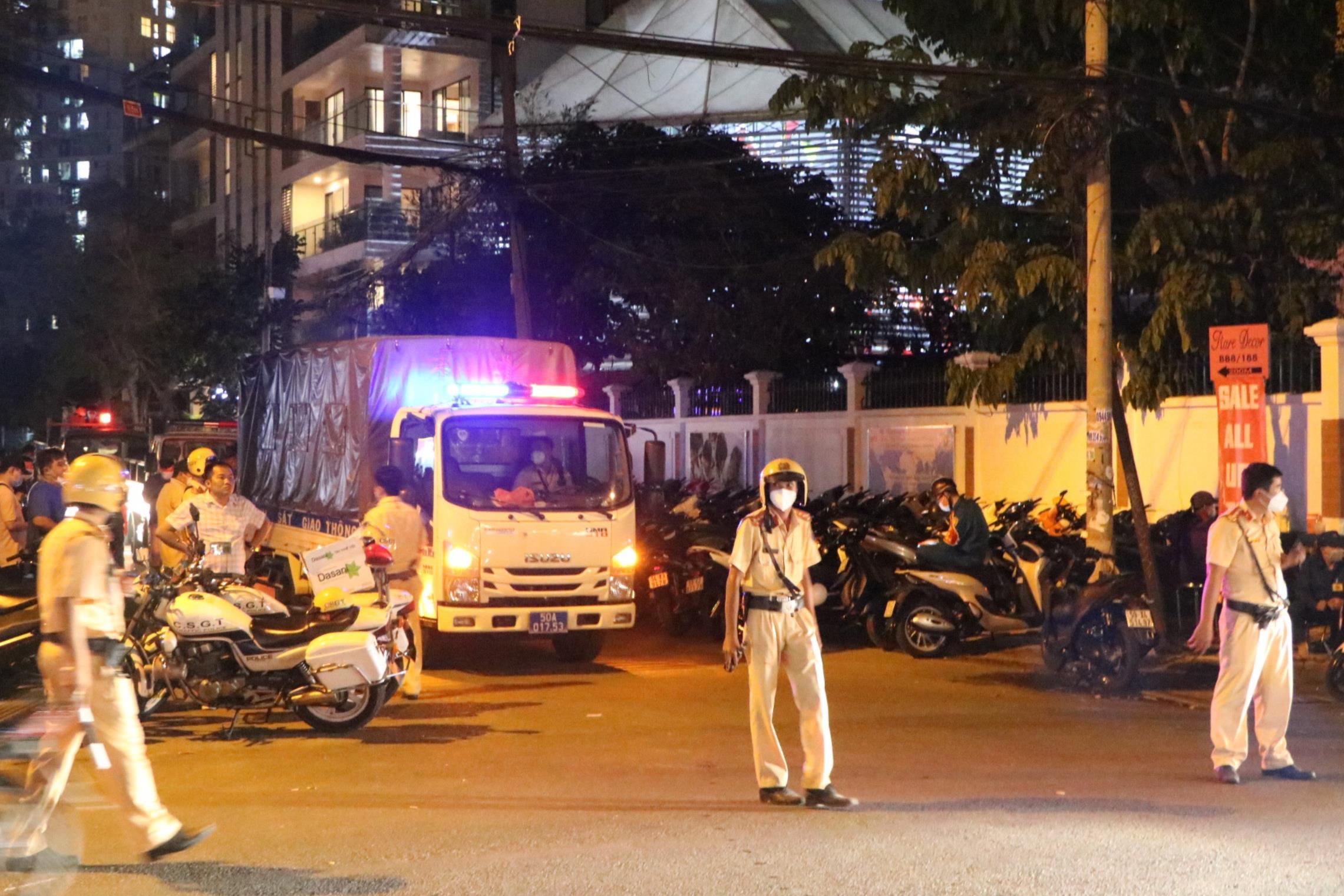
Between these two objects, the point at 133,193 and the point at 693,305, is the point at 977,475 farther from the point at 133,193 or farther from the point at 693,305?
the point at 133,193

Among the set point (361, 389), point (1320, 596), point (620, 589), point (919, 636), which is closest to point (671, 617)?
point (620, 589)

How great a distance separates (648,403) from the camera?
27.2 metres

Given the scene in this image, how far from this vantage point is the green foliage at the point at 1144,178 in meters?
14.7

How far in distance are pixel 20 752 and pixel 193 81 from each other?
5105 centimetres

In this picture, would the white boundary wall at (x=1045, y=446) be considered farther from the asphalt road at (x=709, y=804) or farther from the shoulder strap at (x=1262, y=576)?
the shoulder strap at (x=1262, y=576)

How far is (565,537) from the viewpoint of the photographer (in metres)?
12.6

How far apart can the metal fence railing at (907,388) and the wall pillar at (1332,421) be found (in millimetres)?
5653

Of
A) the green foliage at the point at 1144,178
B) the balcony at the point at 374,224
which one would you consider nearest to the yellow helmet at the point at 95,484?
the green foliage at the point at 1144,178

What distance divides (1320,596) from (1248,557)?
4138 millimetres

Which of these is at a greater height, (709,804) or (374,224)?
(374,224)

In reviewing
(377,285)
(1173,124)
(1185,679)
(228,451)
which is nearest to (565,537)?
(1185,679)

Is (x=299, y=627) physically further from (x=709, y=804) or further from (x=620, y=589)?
(x=620, y=589)

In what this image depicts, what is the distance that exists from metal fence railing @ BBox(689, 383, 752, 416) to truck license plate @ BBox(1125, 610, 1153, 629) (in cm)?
1269

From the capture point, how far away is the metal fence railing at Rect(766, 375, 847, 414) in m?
21.5
